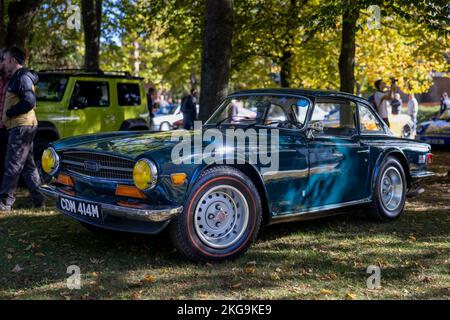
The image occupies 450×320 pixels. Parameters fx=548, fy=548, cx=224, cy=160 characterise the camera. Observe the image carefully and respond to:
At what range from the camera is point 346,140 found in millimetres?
6215

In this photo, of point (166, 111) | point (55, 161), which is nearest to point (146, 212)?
point (55, 161)

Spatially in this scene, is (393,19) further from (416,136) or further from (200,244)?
(200,244)

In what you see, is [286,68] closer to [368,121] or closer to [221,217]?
[368,121]

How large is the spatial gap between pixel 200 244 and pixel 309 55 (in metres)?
14.2

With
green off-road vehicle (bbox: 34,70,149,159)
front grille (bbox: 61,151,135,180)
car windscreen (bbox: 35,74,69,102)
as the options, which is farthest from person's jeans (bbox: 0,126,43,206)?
car windscreen (bbox: 35,74,69,102)

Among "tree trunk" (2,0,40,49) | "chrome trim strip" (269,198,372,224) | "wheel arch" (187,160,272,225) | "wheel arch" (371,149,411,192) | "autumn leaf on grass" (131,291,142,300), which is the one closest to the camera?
"autumn leaf on grass" (131,291,142,300)

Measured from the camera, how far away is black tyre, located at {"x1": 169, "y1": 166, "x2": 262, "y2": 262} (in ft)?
15.5

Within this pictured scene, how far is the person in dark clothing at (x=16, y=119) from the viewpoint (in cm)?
680

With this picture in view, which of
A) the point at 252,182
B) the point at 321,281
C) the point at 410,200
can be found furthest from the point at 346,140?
the point at 410,200

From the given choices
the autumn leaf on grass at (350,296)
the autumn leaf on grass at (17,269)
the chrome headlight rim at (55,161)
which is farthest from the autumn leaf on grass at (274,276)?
the chrome headlight rim at (55,161)

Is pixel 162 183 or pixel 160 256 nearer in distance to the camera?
pixel 162 183

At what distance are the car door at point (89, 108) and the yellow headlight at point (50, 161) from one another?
4.53m

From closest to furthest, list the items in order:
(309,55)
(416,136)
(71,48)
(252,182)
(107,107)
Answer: (252,182)
(107,107)
(416,136)
(309,55)
(71,48)

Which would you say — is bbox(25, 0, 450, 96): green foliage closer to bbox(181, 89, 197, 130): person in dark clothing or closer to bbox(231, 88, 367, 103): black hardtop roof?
bbox(181, 89, 197, 130): person in dark clothing
